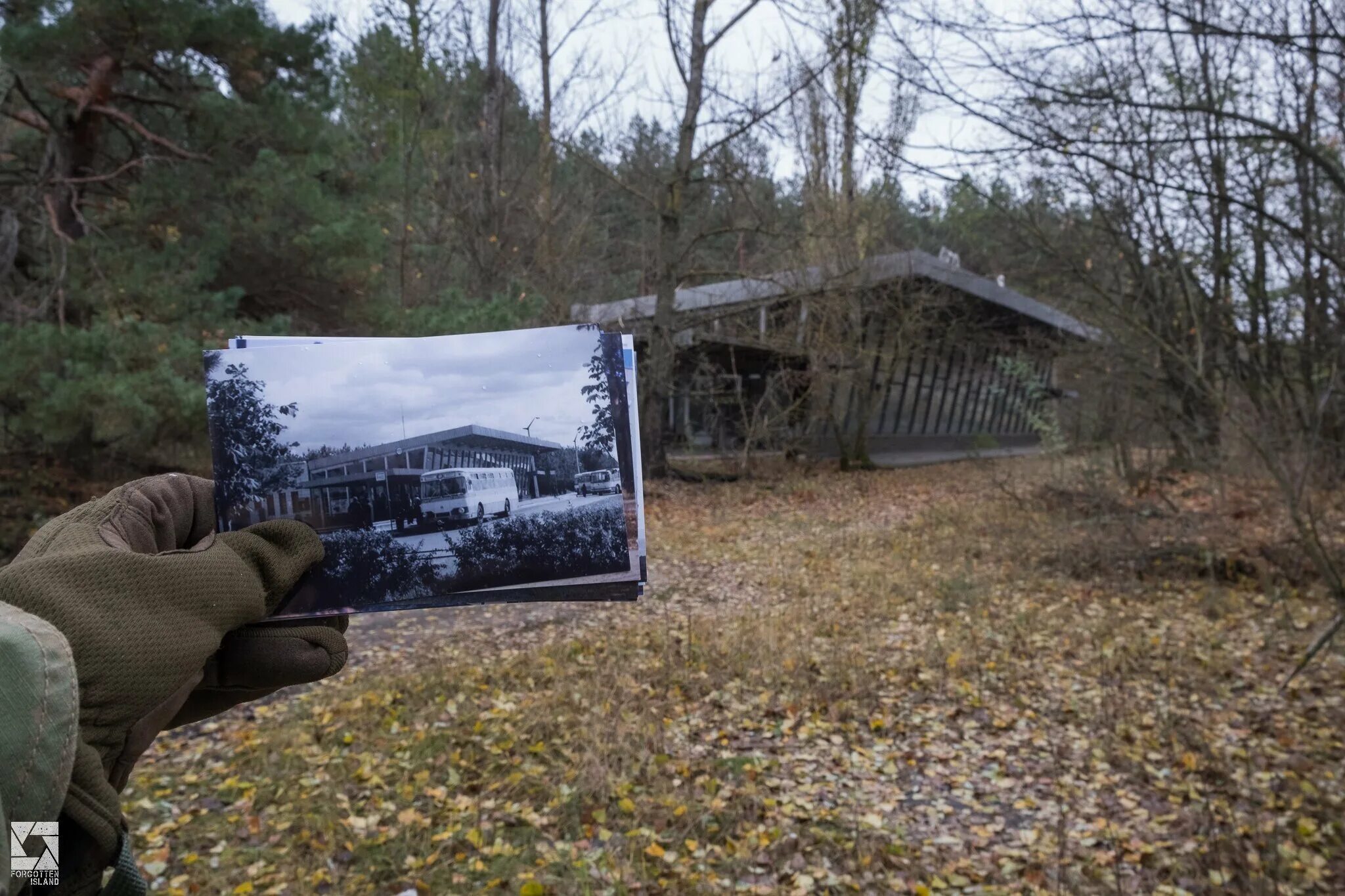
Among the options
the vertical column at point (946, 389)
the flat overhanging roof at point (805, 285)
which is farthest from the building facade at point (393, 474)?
the vertical column at point (946, 389)

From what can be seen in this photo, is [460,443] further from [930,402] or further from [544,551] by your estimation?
[930,402]

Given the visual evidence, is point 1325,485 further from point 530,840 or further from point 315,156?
point 315,156

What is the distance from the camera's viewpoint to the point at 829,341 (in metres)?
18.1

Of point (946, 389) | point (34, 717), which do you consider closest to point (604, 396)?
point (34, 717)

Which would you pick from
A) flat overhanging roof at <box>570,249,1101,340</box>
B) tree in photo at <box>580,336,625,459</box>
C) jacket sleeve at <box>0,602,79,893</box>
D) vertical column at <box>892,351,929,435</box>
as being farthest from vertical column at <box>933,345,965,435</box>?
jacket sleeve at <box>0,602,79,893</box>

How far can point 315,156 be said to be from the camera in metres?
8.95

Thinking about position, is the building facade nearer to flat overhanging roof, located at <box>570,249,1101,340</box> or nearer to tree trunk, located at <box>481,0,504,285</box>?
flat overhanging roof, located at <box>570,249,1101,340</box>

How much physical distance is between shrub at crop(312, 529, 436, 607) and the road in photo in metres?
0.01

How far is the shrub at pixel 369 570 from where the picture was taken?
5.18 feet

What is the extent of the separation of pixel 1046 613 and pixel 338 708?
6105 millimetres

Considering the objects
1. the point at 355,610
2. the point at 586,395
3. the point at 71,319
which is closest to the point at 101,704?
the point at 355,610

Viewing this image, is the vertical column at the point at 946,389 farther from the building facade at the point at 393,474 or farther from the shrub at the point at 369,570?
the shrub at the point at 369,570

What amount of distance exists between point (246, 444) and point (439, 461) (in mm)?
332

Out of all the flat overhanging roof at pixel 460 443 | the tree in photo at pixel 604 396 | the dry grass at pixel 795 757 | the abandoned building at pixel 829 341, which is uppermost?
the abandoned building at pixel 829 341
